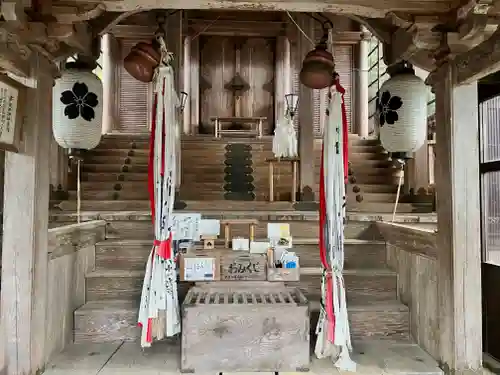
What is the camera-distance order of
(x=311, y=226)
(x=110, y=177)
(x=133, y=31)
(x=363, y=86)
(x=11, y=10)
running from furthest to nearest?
1. (x=363, y=86)
2. (x=133, y=31)
3. (x=110, y=177)
4. (x=311, y=226)
5. (x=11, y=10)

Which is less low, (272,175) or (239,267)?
(272,175)

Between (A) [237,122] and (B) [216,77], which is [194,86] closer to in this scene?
(B) [216,77]

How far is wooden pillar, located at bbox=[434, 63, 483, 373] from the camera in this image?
7.57 ft

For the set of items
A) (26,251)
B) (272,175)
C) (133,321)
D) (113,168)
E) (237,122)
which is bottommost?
(133,321)

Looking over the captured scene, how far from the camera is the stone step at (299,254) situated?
10.6 feet

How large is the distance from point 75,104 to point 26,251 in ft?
4.05

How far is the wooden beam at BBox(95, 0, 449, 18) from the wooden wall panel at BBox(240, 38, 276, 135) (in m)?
5.90

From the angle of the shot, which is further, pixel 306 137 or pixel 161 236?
pixel 306 137

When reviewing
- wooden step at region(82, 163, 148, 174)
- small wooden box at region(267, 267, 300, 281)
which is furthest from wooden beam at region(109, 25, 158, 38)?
small wooden box at region(267, 267, 300, 281)

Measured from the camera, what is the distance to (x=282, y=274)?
269cm

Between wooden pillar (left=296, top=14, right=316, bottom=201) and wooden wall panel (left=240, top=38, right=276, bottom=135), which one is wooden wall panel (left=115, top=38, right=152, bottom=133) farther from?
wooden pillar (left=296, top=14, right=316, bottom=201)

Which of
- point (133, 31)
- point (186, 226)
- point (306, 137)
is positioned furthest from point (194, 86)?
point (186, 226)

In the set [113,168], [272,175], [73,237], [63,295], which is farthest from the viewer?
[113,168]

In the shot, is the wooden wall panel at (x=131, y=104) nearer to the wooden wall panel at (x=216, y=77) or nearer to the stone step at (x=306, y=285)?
the wooden wall panel at (x=216, y=77)
